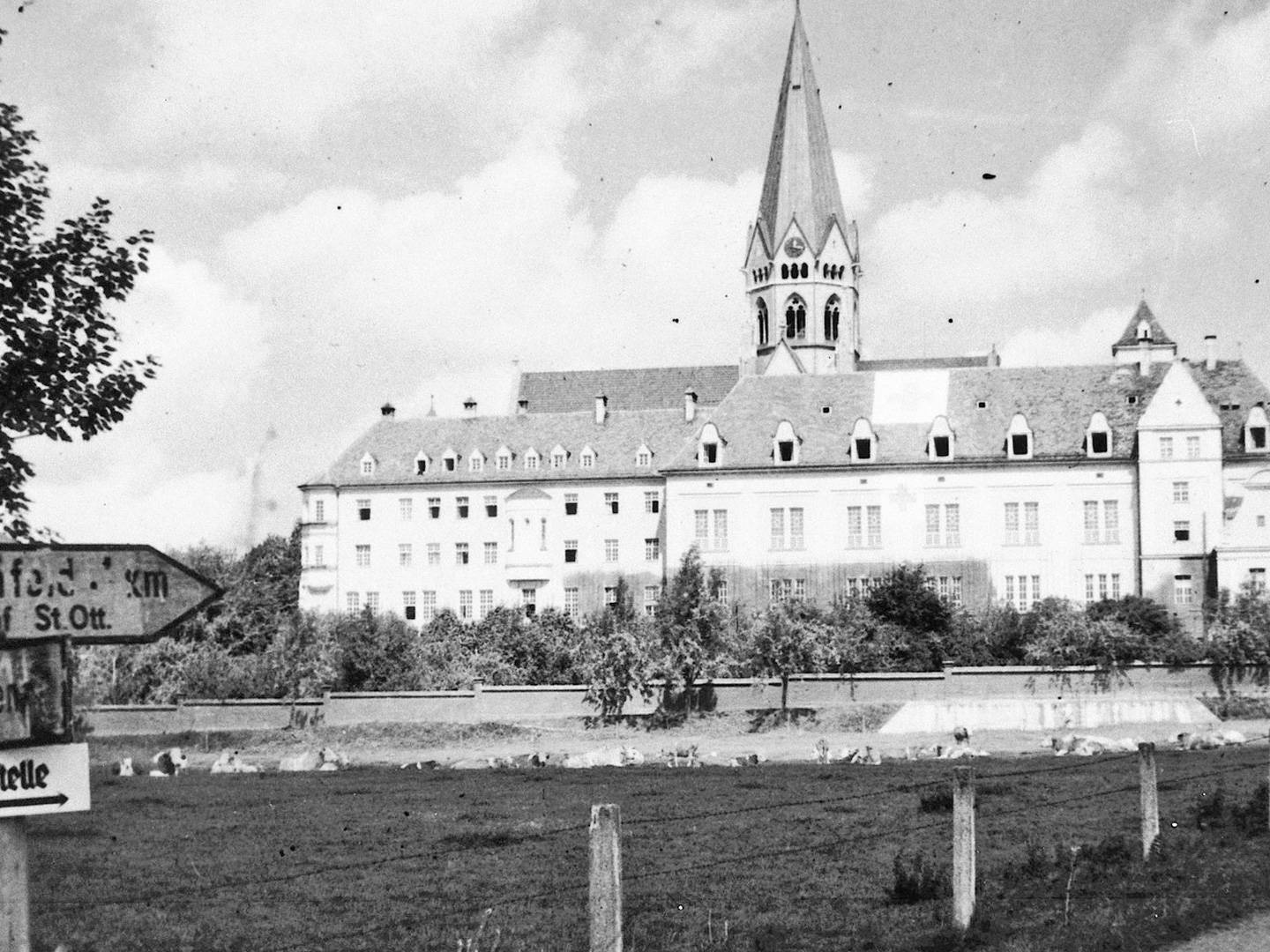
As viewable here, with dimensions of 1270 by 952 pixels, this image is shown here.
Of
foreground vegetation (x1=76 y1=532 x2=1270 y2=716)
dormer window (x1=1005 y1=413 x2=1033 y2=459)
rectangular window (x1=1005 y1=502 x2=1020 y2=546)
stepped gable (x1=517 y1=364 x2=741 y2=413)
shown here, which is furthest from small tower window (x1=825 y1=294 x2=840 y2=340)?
foreground vegetation (x1=76 y1=532 x2=1270 y2=716)

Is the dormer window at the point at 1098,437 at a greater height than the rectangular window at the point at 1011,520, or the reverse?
the dormer window at the point at 1098,437

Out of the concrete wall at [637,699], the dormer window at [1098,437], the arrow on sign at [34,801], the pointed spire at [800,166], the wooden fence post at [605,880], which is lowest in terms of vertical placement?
the concrete wall at [637,699]

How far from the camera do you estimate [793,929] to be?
16.7 metres

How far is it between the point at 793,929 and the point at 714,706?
1997 inches

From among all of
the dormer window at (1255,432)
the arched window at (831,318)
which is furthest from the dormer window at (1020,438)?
the arched window at (831,318)

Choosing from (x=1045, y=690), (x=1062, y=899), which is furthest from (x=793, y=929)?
(x=1045, y=690)

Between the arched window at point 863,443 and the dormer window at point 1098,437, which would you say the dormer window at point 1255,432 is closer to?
the dormer window at point 1098,437

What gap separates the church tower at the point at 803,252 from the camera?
409 feet

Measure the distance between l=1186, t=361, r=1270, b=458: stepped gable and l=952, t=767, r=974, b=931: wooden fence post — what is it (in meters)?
70.1

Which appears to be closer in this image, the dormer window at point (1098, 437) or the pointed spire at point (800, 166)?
the dormer window at point (1098, 437)

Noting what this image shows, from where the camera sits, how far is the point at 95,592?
7301 millimetres

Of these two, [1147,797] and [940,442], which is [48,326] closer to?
[1147,797]

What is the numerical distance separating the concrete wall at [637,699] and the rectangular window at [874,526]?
18.6 m

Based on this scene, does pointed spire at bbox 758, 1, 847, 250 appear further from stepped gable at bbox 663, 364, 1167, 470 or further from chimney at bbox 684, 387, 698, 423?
stepped gable at bbox 663, 364, 1167, 470
